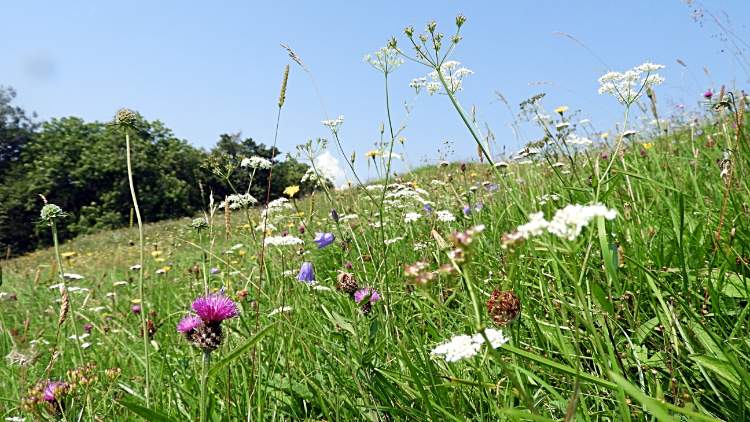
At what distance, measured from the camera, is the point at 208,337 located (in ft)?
3.28

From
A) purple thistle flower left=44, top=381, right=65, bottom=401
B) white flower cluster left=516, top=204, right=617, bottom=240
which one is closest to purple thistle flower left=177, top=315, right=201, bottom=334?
purple thistle flower left=44, top=381, right=65, bottom=401

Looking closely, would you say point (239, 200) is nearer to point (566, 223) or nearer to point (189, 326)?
point (189, 326)

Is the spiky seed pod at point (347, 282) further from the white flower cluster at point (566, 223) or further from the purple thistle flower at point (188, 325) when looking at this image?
the white flower cluster at point (566, 223)

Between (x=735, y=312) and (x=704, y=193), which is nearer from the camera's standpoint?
(x=735, y=312)

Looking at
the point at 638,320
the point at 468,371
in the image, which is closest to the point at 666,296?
the point at 638,320

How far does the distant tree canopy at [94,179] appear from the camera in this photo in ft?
74.4

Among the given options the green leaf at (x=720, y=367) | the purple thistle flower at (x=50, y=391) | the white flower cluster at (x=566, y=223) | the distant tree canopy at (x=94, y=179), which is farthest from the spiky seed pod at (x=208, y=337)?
the distant tree canopy at (x=94, y=179)

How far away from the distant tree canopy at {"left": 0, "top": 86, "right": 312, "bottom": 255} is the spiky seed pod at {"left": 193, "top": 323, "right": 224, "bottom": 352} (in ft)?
68.8

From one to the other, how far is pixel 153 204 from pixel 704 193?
26035 millimetres

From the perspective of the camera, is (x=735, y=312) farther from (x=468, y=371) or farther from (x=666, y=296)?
(x=468, y=371)

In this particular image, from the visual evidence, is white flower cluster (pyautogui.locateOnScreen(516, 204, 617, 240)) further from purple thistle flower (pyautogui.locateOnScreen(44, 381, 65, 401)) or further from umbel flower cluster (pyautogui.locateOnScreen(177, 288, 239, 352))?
purple thistle flower (pyautogui.locateOnScreen(44, 381, 65, 401))

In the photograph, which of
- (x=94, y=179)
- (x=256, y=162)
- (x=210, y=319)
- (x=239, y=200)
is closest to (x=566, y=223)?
(x=210, y=319)

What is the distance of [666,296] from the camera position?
130 centimetres

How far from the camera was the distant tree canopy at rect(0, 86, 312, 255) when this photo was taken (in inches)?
893
